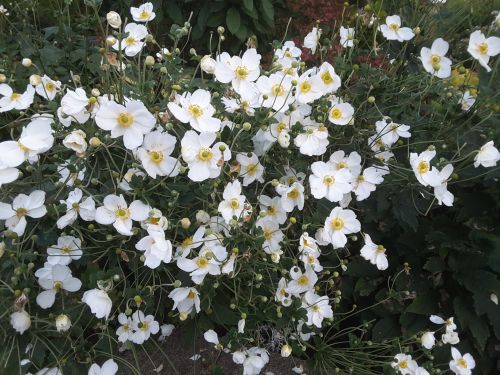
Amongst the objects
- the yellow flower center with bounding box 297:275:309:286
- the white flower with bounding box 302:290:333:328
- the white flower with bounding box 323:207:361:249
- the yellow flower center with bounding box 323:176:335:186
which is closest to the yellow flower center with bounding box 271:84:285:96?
the yellow flower center with bounding box 323:176:335:186

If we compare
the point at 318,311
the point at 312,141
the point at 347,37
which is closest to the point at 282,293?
the point at 318,311

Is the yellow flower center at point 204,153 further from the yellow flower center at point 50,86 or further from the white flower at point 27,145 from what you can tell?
the yellow flower center at point 50,86

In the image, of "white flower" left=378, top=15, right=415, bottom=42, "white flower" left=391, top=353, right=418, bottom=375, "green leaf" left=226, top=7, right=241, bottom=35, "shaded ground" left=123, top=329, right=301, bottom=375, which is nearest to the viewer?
"white flower" left=391, top=353, right=418, bottom=375

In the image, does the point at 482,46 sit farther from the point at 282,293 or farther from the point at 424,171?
the point at 282,293

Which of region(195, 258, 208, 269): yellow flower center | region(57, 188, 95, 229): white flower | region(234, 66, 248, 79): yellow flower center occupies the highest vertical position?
region(234, 66, 248, 79): yellow flower center

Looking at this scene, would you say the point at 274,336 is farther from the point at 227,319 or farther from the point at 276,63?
the point at 276,63

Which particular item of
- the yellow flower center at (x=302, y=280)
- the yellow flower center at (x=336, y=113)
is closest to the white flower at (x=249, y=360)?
the yellow flower center at (x=302, y=280)

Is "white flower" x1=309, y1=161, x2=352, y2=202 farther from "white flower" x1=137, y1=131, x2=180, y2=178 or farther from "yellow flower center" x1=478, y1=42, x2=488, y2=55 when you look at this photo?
"yellow flower center" x1=478, y1=42, x2=488, y2=55
